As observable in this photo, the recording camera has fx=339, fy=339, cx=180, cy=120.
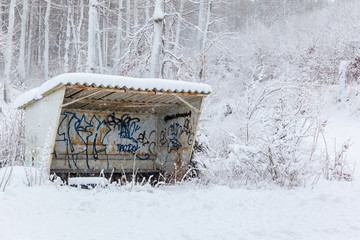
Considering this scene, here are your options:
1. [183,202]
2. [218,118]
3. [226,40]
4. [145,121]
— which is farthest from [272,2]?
[183,202]

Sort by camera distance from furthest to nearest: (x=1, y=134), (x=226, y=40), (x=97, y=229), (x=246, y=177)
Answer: (x=226, y=40) → (x=1, y=134) → (x=246, y=177) → (x=97, y=229)

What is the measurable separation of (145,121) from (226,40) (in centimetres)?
2343

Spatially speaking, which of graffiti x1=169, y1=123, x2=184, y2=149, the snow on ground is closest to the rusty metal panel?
graffiti x1=169, y1=123, x2=184, y2=149

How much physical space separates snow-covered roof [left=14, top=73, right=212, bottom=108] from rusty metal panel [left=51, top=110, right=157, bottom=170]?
79.8 inches

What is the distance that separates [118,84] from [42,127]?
→ 97.4 inches

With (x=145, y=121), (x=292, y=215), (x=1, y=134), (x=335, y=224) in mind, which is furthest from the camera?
(x=145, y=121)

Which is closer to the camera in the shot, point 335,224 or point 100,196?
point 335,224

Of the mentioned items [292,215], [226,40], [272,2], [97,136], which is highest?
[272,2]

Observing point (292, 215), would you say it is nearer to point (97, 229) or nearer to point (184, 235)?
point (184, 235)

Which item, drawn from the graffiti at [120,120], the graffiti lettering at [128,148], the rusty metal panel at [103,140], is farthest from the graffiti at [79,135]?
the graffiti lettering at [128,148]

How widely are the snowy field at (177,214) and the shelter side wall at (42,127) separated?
113 cm

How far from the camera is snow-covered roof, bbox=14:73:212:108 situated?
6727mm

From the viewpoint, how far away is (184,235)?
4.39 meters

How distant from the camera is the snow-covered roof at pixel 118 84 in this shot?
265 inches
